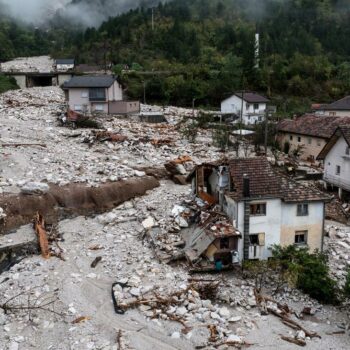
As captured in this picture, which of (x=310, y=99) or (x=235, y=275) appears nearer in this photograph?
(x=235, y=275)

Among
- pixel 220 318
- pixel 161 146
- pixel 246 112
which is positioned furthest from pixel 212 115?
pixel 220 318

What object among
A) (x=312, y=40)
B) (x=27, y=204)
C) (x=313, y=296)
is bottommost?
(x=313, y=296)

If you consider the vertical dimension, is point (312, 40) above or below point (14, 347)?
above

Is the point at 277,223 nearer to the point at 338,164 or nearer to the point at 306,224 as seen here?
the point at 306,224

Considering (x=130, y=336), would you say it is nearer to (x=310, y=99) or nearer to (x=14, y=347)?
(x=14, y=347)

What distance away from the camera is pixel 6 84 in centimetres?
6619

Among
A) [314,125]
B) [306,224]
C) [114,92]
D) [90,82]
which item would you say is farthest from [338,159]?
[90,82]

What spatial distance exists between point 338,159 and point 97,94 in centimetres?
3144

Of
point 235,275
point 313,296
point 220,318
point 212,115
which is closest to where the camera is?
point 220,318

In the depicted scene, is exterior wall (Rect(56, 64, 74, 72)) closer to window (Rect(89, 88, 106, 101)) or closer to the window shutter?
window (Rect(89, 88, 106, 101))

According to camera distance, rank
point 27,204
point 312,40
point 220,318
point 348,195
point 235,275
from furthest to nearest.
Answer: point 312,40 < point 348,195 < point 27,204 < point 235,275 < point 220,318

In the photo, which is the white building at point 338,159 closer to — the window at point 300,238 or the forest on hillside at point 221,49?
the window at point 300,238

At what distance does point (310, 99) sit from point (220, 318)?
6304 cm

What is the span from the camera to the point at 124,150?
1470 inches
